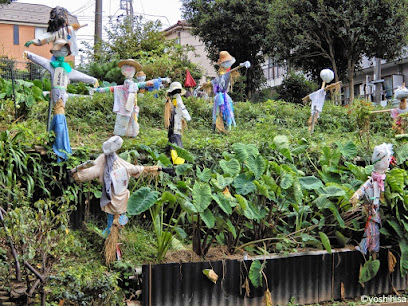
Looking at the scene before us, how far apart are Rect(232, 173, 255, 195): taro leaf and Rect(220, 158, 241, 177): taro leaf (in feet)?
0.32

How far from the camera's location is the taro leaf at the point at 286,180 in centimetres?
710

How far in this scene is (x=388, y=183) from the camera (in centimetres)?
766

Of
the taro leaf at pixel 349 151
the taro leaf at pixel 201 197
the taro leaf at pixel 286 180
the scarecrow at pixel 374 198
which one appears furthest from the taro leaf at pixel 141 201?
the taro leaf at pixel 349 151

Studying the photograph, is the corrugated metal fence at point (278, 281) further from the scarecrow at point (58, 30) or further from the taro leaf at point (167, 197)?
the scarecrow at point (58, 30)

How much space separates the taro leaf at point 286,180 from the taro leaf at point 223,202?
830 mm

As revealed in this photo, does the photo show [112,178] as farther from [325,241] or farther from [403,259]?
[403,259]

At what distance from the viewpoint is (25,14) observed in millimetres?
31219

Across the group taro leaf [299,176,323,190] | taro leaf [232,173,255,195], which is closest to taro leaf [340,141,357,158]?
taro leaf [299,176,323,190]

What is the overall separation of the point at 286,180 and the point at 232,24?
16281 mm

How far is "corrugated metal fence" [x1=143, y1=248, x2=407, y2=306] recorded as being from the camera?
627 centimetres

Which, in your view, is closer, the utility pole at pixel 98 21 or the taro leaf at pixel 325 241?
the taro leaf at pixel 325 241

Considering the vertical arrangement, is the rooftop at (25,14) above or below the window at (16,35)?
above

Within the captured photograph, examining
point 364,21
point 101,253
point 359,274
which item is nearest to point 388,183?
point 359,274

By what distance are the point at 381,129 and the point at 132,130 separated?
6757mm
